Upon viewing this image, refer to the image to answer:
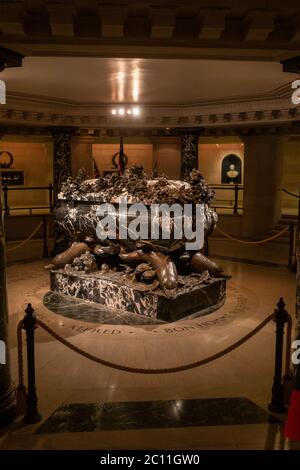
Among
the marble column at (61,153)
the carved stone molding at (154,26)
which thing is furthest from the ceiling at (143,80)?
the carved stone molding at (154,26)

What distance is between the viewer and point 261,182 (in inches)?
507

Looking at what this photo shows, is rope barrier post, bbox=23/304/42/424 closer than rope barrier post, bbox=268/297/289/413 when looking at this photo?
Yes

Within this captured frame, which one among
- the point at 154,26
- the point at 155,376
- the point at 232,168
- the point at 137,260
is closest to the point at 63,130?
the point at 137,260

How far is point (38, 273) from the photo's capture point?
9.05 metres

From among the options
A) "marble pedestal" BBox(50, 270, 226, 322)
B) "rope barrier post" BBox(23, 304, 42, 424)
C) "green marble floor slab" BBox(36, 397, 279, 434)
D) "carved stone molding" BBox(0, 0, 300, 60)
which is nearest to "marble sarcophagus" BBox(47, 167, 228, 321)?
"marble pedestal" BBox(50, 270, 226, 322)

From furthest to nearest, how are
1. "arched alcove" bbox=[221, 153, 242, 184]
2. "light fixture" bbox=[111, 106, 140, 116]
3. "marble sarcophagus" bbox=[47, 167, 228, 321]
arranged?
"arched alcove" bbox=[221, 153, 242, 184], "light fixture" bbox=[111, 106, 140, 116], "marble sarcophagus" bbox=[47, 167, 228, 321]

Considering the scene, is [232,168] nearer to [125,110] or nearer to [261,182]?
[261,182]

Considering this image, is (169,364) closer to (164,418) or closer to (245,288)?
(164,418)

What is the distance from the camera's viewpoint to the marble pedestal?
6152 millimetres

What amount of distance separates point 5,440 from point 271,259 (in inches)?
317

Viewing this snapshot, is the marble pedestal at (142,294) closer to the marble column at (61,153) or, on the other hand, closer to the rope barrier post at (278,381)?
the rope barrier post at (278,381)

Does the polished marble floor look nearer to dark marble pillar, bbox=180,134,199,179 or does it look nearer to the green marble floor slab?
the green marble floor slab

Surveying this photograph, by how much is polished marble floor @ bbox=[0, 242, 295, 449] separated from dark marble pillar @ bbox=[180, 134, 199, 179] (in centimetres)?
558

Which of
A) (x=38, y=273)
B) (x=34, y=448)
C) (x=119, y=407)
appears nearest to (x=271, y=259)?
(x=38, y=273)
